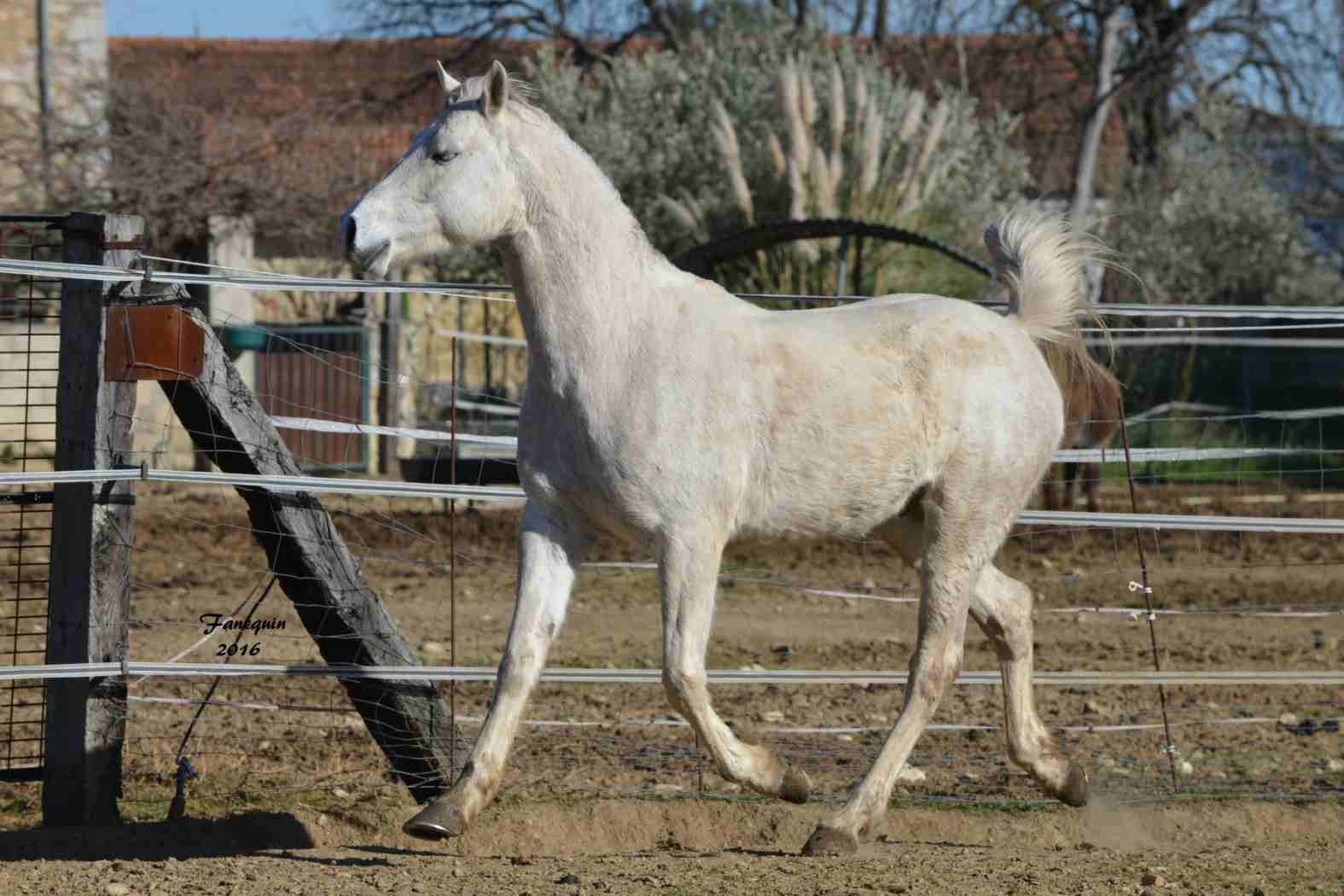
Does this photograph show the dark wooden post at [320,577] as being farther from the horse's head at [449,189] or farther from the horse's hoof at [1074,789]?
the horse's hoof at [1074,789]

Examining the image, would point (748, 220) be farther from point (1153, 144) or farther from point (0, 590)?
point (1153, 144)

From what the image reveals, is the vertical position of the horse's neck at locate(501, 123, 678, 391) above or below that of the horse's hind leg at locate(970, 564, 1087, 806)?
above

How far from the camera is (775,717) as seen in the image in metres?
7.18

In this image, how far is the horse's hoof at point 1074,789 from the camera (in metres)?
5.40

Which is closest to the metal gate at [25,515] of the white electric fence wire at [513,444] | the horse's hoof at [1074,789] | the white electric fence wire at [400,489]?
the white electric fence wire at [400,489]

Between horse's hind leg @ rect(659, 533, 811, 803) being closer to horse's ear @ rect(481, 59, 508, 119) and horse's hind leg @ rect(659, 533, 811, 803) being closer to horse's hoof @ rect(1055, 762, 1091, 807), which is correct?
horse's hoof @ rect(1055, 762, 1091, 807)

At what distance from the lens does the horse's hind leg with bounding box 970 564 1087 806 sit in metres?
5.39

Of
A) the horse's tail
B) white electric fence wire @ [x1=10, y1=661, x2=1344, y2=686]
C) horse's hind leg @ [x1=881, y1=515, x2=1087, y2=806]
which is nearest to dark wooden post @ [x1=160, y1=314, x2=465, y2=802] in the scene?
white electric fence wire @ [x1=10, y1=661, x2=1344, y2=686]

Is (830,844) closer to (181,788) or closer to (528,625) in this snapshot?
(528,625)

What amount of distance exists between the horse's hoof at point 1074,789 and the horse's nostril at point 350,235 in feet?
9.41

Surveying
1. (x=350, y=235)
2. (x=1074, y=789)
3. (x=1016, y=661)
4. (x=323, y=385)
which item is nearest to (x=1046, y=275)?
(x=1016, y=661)

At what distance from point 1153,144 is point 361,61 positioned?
15734 millimetres

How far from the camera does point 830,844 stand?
4855 mm

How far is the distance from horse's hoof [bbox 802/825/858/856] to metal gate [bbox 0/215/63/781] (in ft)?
8.28
